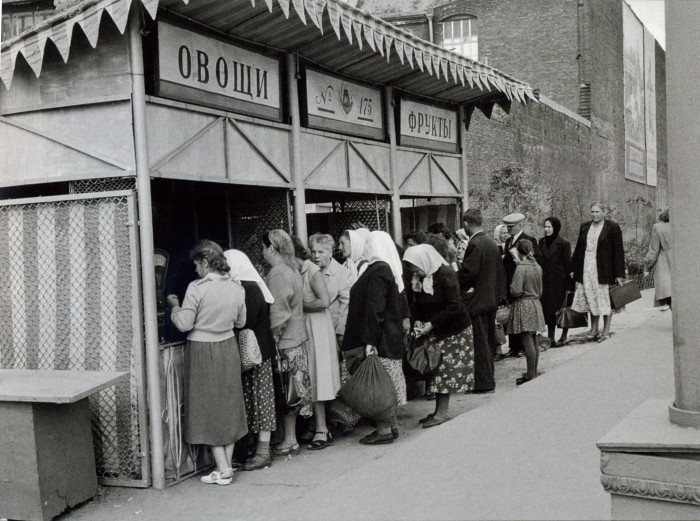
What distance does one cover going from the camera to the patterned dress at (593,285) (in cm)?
1057

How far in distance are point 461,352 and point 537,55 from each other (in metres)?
20.1

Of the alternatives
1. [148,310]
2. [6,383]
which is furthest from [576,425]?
[6,383]

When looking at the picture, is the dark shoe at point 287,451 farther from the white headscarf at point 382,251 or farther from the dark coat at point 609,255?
the dark coat at point 609,255

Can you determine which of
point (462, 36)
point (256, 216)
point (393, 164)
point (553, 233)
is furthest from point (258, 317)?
point (462, 36)

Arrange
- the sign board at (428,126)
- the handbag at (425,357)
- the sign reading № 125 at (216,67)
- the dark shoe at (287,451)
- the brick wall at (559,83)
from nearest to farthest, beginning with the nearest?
the sign reading № 125 at (216,67) → the dark shoe at (287,451) → the handbag at (425,357) → the sign board at (428,126) → the brick wall at (559,83)

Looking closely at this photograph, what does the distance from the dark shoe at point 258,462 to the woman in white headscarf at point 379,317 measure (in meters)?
0.93

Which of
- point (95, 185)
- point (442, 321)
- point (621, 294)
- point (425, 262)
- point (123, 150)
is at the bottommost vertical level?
point (621, 294)

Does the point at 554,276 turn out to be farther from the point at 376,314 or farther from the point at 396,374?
the point at 376,314

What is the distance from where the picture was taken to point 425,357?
6.93m

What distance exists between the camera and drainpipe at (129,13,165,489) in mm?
5414

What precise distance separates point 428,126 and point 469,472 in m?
6.43

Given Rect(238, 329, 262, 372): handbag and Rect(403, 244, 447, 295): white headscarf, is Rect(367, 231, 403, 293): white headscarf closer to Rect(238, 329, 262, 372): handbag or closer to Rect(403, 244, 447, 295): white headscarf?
Rect(403, 244, 447, 295): white headscarf

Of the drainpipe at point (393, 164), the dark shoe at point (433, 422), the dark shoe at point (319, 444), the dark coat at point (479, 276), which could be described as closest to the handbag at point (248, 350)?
the dark shoe at point (319, 444)

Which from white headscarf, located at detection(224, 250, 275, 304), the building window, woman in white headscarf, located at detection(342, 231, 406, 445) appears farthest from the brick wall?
white headscarf, located at detection(224, 250, 275, 304)
